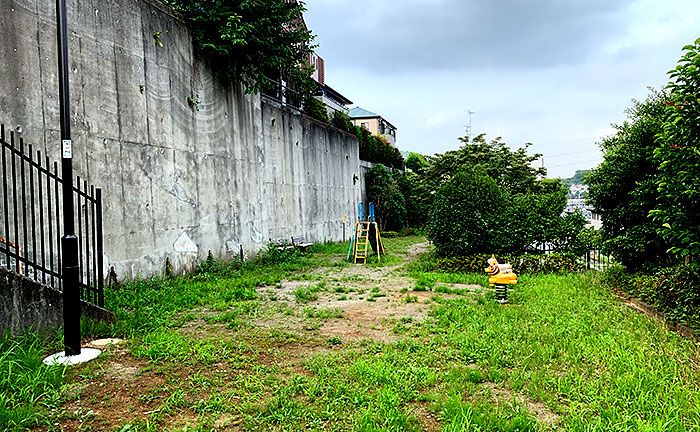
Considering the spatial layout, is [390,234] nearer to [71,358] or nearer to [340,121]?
[340,121]

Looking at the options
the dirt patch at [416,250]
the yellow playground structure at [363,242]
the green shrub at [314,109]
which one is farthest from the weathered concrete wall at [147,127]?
the dirt patch at [416,250]

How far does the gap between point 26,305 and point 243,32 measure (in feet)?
20.8

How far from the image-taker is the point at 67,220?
4.11m

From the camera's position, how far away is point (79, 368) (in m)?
3.85

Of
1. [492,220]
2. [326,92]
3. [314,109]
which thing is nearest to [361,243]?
[492,220]

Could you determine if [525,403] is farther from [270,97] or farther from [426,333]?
[270,97]

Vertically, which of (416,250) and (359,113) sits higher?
(359,113)

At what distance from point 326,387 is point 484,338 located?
206 centimetres

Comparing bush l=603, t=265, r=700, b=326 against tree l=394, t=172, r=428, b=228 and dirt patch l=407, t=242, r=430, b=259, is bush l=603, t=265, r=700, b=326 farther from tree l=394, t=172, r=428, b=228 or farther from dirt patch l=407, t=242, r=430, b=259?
tree l=394, t=172, r=428, b=228

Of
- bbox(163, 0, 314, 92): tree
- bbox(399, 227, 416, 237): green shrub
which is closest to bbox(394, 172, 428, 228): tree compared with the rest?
bbox(399, 227, 416, 237): green shrub

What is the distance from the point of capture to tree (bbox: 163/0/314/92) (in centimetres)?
868

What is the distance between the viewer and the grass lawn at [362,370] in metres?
3.12

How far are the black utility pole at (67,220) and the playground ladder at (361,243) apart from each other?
8.43 metres

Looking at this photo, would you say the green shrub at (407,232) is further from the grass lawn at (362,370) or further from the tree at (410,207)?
the grass lawn at (362,370)
